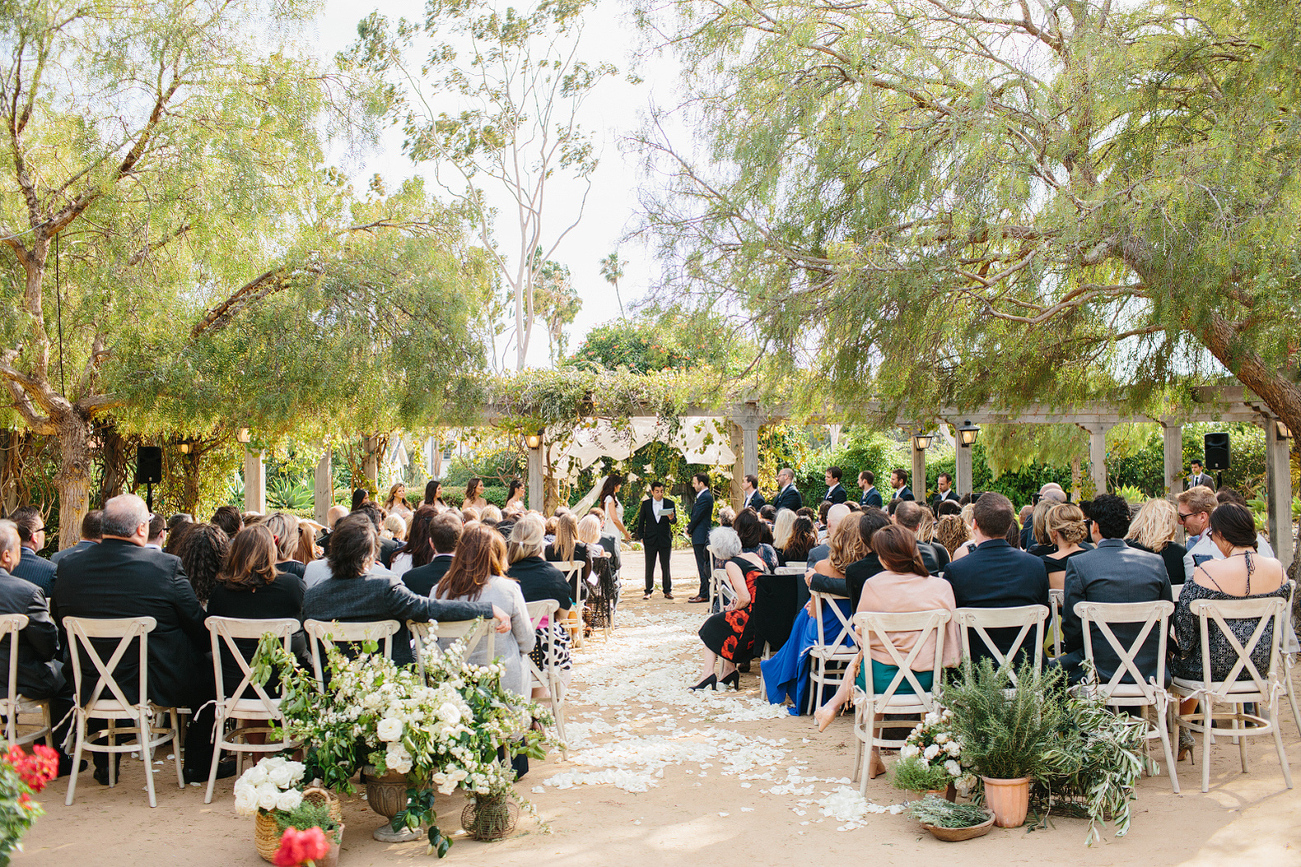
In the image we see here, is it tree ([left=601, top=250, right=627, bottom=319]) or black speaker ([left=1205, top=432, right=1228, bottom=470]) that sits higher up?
tree ([left=601, top=250, right=627, bottom=319])

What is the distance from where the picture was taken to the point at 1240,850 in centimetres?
319

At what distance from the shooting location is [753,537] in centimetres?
611

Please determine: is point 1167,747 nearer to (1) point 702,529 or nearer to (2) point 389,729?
(2) point 389,729

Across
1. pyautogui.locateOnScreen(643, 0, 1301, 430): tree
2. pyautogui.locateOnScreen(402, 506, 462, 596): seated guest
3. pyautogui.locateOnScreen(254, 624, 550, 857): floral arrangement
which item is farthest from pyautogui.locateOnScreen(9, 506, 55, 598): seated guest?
pyautogui.locateOnScreen(643, 0, 1301, 430): tree

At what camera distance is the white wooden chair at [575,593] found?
6.41 metres

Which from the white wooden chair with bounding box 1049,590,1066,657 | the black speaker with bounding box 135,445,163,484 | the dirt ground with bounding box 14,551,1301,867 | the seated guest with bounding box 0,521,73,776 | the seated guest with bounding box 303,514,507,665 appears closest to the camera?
the dirt ground with bounding box 14,551,1301,867

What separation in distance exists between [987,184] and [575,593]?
13.2ft

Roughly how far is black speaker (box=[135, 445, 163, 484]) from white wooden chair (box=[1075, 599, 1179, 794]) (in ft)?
33.4

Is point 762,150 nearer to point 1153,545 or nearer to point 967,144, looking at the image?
point 967,144

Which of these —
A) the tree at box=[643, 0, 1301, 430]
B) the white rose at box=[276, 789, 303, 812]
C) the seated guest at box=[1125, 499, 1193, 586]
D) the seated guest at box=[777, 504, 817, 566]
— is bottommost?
the white rose at box=[276, 789, 303, 812]

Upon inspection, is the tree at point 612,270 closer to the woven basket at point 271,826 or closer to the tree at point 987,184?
the tree at point 987,184

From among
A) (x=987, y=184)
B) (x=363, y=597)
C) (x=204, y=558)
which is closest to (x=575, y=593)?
(x=204, y=558)

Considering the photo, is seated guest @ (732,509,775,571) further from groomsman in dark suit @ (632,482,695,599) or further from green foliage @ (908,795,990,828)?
groomsman in dark suit @ (632,482,695,599)

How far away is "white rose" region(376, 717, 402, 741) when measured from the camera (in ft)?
10.1
